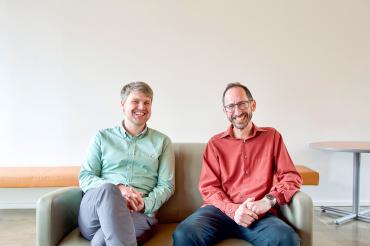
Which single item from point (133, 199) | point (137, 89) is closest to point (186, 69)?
point (137, 89)

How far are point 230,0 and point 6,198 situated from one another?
3260 millimetres

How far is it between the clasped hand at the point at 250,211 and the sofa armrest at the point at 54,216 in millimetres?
905

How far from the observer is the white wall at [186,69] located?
10.6ft

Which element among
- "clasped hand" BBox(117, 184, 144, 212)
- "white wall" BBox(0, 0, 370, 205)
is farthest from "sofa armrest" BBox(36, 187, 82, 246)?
"white wall" BBox(0, 0, 370, 205)

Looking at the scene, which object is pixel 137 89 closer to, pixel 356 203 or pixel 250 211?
pixel 250 211

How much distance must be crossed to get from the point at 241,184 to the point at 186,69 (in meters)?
1.82

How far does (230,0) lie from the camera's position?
10.9ft

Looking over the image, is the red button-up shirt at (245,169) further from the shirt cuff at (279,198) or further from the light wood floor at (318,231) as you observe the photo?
the light wood floor at (318,231)

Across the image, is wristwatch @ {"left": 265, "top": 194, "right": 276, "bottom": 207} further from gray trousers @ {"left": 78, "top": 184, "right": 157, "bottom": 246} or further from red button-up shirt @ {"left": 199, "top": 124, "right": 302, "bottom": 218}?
gray trousers @ {"left": 78, "top": 184, "right": 157, "bottom": 246}

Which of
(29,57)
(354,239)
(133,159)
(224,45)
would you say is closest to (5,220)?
(29,57)

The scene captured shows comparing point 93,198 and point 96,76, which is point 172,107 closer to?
point 96,76

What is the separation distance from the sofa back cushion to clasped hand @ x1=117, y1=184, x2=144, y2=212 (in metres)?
0.28

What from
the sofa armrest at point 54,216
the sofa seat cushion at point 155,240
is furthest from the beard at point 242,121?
the sofa armrest at point 54,216

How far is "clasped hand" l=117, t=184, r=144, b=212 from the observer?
164cm
